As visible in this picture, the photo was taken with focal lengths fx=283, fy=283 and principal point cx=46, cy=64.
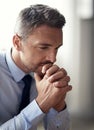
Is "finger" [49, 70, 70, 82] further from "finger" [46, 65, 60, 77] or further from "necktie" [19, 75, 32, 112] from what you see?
"necktie" [19, 75, 32, 112]

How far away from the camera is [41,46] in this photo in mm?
1074

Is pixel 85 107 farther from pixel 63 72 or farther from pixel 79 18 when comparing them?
pixel 63 72

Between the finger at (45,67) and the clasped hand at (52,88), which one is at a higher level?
the finger at (45,67)

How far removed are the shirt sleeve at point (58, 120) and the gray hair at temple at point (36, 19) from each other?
13.1 inches

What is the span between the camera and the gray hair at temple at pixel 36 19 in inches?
42.3

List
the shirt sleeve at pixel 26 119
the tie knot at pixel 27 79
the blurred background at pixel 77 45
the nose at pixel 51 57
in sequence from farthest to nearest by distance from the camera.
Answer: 1. the blurred background at pixel 77 45
2. the tie knot at pixel 27 79
3. the nose at pixel 51 57
4. the shirt sleeve at pixel 26 119

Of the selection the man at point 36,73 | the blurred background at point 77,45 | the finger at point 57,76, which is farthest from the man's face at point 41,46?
the blurred background at point 77,45

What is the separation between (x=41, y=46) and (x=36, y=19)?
0.34 ft

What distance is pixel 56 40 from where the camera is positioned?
1.08 metres

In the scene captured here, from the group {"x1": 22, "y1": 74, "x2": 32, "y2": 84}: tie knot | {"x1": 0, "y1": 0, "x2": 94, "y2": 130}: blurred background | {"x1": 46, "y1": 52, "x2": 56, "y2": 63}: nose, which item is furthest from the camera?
{"x1": 0, "y1": 0, "x2": 94, "y2": 130}: blurred background

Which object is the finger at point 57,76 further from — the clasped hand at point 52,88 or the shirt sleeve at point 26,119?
the shirt sleeve at point 26,119

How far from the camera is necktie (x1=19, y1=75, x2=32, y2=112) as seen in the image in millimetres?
1136

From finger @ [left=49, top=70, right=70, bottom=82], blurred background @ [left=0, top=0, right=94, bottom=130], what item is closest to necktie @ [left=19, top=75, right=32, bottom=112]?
finger @ [left=49, top=70, right=70, bottom=82]

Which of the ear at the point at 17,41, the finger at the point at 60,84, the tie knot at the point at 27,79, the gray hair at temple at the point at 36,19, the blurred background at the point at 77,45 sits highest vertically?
the gray hair at temple at the point at 36,19
